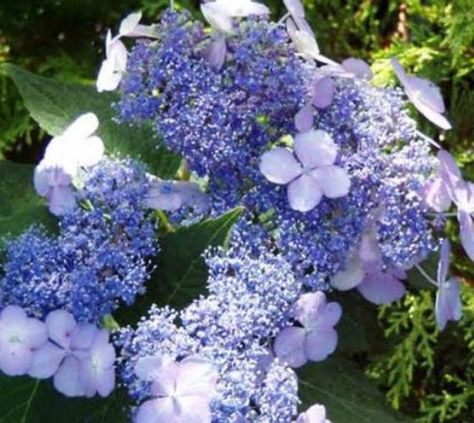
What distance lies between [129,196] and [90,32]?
3.01ft

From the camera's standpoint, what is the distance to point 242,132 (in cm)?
132

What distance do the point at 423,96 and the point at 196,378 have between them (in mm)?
485

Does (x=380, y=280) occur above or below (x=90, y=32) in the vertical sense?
above

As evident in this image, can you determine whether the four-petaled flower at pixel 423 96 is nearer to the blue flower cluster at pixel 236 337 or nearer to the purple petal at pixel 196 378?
the blue flower cluster at pixel 236 337

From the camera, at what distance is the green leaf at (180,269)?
1.29m

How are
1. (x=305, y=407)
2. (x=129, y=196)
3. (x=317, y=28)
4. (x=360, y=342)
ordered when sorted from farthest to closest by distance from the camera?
(x=317, y=28)
(x=360, y=342)
(x=305, y=407)
(x=129, y=196)

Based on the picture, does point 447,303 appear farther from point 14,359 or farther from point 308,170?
point 14,359

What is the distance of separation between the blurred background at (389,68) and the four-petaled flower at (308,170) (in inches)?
19.3

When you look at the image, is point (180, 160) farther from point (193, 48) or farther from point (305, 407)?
point (305, 407)

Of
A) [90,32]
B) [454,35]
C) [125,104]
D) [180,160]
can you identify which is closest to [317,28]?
[454,35]

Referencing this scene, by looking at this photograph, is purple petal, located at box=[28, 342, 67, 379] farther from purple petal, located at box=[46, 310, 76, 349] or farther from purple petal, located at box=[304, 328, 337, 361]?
purple petal, located at box=[304, 328, 337, 361]

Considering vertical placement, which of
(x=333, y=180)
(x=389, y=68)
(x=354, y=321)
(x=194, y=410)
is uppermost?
(x=333, y=180)

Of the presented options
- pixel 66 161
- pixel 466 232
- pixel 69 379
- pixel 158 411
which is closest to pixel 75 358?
pixel 69 379

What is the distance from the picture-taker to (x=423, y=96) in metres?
1.46
